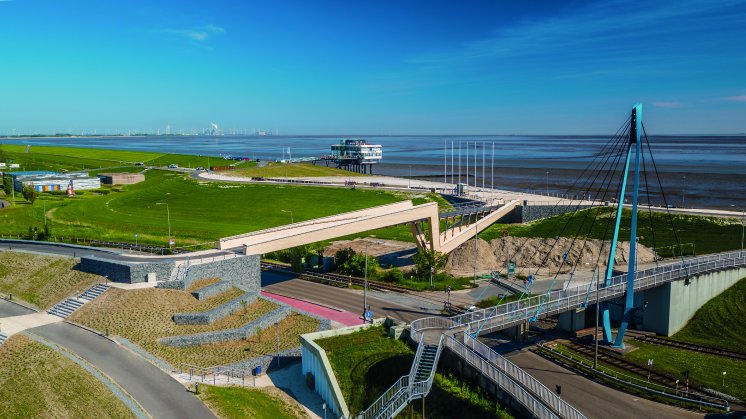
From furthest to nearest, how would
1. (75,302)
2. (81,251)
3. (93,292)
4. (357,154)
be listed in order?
(357,154) → (81,251) → (93,292) → (75,302)

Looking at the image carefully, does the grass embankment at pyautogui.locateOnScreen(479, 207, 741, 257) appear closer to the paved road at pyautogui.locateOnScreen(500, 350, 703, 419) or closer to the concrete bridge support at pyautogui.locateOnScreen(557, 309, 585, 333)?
the concrete bridge support at pyautogui.locateOnScreen(557, 309, 585, 333)

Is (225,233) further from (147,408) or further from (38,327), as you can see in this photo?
(147,408)

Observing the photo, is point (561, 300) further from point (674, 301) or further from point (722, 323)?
point (722, 323)

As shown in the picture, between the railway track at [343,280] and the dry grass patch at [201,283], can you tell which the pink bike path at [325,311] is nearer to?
the railway track at [343,280]

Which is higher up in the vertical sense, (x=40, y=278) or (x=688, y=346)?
(x=40, y=278)

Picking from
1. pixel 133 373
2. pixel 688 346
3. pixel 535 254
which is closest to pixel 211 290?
pixel 133 373

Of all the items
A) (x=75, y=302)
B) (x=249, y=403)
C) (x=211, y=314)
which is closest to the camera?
(x=249, y=403)

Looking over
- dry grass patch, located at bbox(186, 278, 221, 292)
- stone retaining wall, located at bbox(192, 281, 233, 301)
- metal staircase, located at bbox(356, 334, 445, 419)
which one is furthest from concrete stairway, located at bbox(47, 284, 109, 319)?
metal staircase, located at bbox(356, 334, 445, 419)

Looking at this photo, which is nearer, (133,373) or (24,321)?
(133,373)
